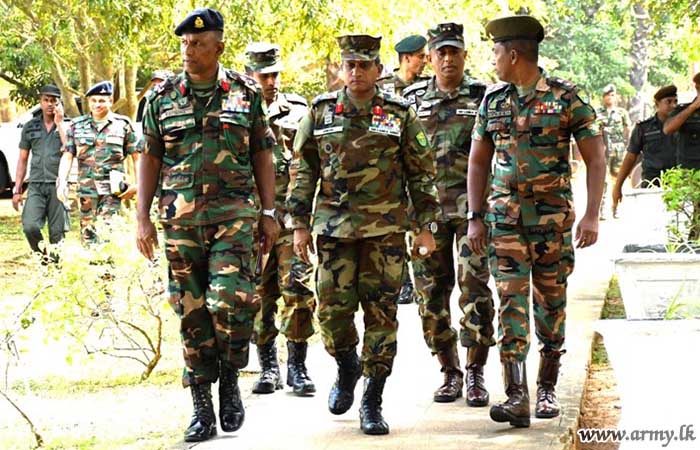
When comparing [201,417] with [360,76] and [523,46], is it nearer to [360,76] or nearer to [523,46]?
[360,76]

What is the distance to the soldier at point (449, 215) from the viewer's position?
788 cm

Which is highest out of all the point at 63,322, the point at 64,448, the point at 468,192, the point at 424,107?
the point at 424,107

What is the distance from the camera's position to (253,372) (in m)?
9.69

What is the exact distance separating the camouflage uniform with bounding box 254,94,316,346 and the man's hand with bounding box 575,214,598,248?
1.76 meters

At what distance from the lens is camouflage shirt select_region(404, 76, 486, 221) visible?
8.00 metres

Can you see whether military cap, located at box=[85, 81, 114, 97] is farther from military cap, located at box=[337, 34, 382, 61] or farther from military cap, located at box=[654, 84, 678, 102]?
military cap, located at box=[337, 34, 382, 61]

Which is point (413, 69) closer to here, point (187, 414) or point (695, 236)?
point (695, 236)

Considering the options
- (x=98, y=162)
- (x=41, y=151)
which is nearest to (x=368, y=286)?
(x=98, y=162)

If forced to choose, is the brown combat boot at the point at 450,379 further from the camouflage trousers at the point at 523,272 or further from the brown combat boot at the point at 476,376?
the camouflage trousers at the point at 523,272

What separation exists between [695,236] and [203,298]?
12.4 ft

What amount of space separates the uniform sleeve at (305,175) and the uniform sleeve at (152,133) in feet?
2.38

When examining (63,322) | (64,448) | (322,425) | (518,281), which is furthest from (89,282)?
(518,281)

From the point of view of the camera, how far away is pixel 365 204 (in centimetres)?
718

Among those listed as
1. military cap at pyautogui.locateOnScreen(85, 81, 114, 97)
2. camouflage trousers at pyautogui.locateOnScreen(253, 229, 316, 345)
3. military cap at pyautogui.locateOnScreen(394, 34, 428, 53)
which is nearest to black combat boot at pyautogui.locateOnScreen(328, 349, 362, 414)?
camouflage trousers at pyautogui.locateOnScreen(253, 229, 316, 345)
